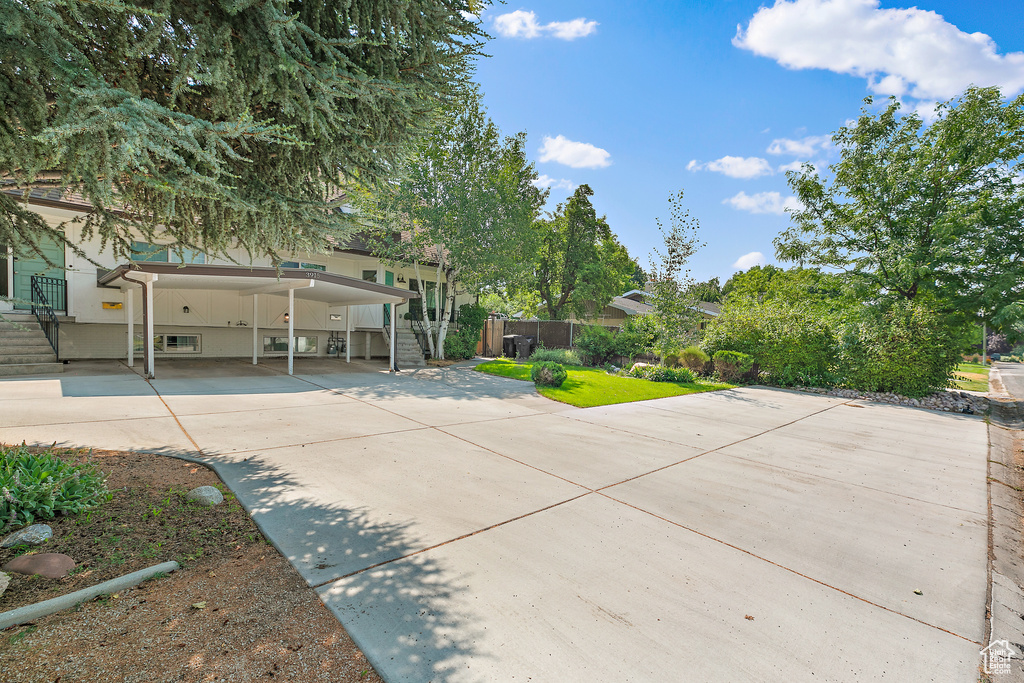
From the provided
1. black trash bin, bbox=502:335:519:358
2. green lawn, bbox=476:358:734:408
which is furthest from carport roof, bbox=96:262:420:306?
black trash bin, bbox=502:335:519:358

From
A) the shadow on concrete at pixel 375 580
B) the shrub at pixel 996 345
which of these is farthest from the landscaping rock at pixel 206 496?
the shrub at pixel 996 345

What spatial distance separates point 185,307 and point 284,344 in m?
3.44

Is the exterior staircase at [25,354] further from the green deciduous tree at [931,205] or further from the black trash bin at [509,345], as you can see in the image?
the green deciduous tree at [931,205]

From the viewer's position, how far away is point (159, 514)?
328 centimetres

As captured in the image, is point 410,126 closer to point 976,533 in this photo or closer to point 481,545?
point 481,545

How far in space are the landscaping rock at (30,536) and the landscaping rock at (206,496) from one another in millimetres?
843

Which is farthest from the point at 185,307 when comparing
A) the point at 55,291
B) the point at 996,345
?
the point at 996,345

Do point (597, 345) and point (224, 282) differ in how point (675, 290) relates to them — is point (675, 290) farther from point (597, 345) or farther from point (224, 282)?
point (224, 282)

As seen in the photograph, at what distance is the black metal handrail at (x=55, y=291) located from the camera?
11.6m

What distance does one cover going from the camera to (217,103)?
3.17 meters

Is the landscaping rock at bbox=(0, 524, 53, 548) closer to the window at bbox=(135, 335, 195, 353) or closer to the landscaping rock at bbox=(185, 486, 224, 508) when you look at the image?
the landscaping rock at bbox=(185, 486, 224, 508)

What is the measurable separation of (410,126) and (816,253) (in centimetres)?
1474

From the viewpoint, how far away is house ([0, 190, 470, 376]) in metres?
10.1

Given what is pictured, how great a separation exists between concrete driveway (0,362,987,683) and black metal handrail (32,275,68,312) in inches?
212
